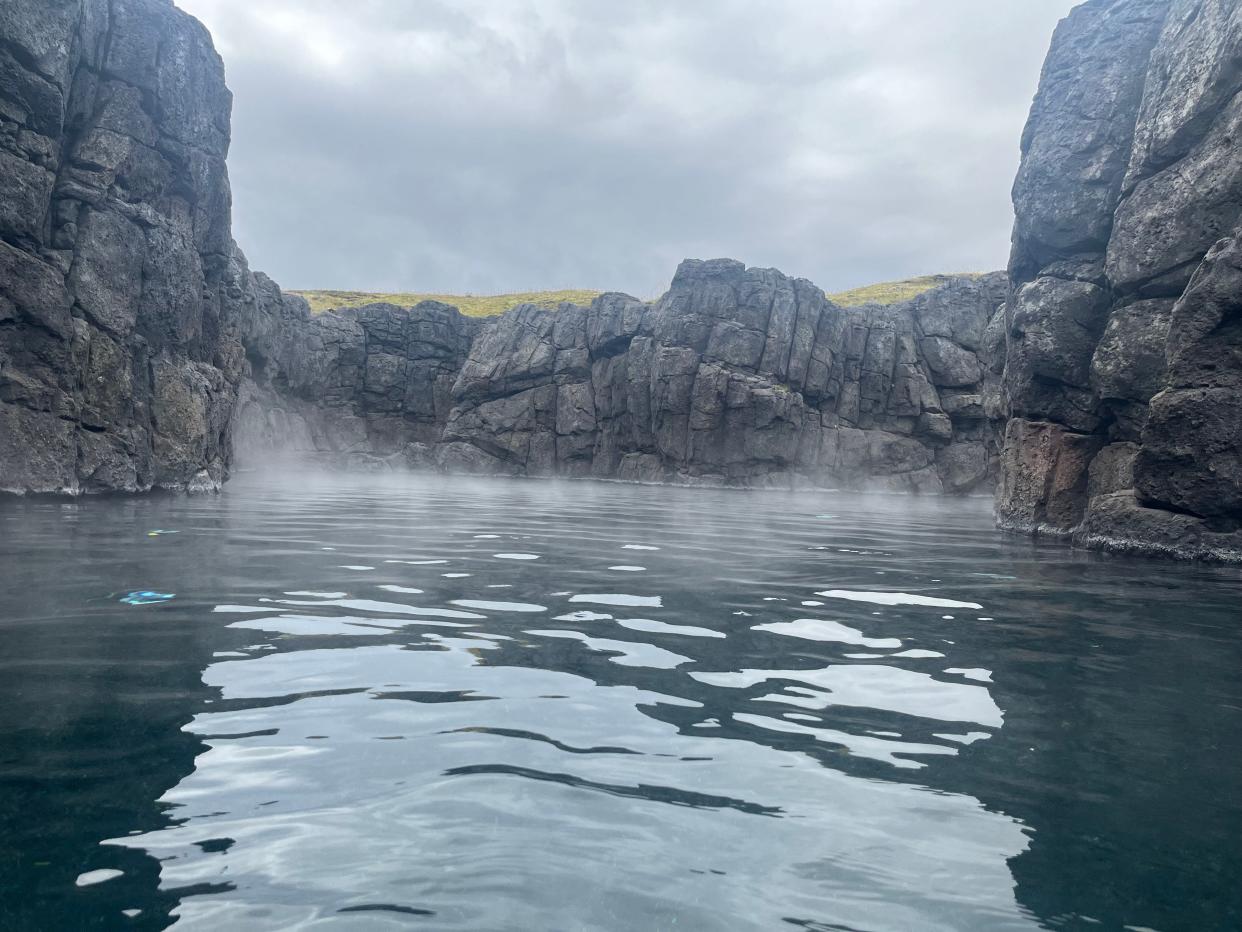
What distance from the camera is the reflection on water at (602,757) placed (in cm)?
326

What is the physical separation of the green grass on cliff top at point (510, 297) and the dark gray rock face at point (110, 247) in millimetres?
62434

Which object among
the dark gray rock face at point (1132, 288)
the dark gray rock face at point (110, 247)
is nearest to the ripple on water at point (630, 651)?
the dark gray rock face at point (1132, 288)

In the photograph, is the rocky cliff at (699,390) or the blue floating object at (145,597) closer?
the blue floating object at (145,597)

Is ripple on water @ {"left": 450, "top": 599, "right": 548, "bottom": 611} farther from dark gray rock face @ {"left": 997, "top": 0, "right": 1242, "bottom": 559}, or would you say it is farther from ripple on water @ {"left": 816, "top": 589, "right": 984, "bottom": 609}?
dark gray rock face @ {"left": 997, "top": 0, "right": 1242, "bottom": 559}

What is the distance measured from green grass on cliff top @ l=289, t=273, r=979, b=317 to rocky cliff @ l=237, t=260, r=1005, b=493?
28950 millimetres

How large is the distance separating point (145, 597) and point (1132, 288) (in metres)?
19.9

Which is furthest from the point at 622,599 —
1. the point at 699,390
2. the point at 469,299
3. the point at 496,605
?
the point at 469,299

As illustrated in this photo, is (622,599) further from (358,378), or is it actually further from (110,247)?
(358,378)

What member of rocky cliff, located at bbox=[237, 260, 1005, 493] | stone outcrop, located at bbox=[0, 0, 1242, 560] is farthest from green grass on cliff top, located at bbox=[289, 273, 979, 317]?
stone outcrop, located at bbox=[0, 0, 1242, 560]

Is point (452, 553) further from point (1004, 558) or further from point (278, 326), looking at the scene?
point (278, 326)

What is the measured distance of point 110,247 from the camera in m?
25.3

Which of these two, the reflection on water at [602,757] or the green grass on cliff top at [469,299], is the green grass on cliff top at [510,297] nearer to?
the green grass on cliff top at [469,299]

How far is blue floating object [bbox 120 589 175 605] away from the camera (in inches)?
335

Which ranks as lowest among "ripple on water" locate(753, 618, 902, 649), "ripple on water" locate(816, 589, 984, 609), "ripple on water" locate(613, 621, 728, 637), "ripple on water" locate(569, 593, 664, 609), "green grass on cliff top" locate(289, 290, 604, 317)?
"ripple on water" locate(613, 621, 728, 637)
